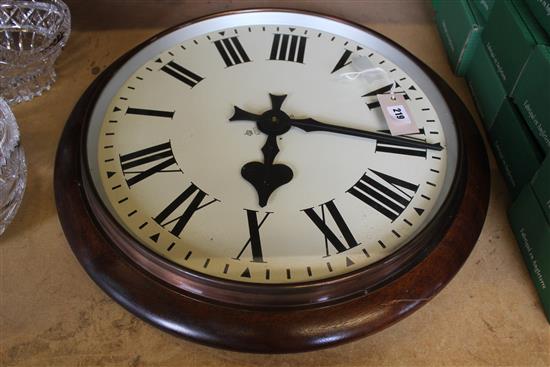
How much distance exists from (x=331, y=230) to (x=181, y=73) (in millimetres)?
368

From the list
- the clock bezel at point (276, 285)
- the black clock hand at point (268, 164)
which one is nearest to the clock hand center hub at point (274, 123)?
the black clock hand at point (268, 164)

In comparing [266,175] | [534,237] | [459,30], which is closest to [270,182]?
[266,175]

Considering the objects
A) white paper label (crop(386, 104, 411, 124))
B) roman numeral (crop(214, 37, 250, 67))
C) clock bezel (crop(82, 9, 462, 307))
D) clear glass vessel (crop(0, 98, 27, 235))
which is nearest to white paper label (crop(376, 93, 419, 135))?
white paper label (crop(386, 104, 411, 124))

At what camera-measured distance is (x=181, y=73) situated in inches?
34.8

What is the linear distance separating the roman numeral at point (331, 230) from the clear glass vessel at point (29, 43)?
20.6 inches

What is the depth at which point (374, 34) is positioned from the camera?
0.91 meters

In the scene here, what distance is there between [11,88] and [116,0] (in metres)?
0.26

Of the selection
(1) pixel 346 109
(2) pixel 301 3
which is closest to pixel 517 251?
(1) pixel 346 109

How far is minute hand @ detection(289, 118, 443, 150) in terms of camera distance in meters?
0.77

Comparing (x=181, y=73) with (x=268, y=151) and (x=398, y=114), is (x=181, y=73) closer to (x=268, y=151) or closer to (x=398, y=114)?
(x=268, y=151)

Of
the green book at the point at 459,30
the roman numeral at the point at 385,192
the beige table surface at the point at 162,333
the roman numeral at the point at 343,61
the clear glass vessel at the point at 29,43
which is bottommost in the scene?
the beige table surface at the point at 162,333

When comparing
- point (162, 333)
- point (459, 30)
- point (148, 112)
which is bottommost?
point (162, 333)

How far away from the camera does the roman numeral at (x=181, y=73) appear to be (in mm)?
875

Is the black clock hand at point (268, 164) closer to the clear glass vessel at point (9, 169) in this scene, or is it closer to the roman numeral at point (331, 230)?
the roman numeral at point (331, 230)
